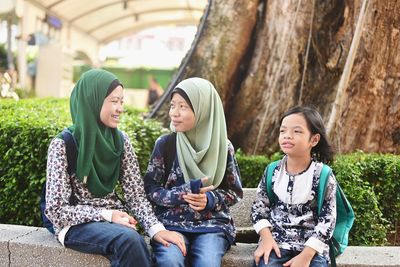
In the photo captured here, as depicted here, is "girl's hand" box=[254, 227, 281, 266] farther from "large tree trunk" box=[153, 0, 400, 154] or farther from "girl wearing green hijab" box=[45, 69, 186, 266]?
"large tree trunk" box=[153, 0, 400, 154]

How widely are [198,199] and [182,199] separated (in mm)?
91

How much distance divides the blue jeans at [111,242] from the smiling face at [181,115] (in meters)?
0.61

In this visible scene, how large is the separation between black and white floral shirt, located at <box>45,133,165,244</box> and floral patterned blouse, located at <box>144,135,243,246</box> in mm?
77

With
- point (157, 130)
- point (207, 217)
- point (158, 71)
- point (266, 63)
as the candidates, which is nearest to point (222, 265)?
point (207, 217)

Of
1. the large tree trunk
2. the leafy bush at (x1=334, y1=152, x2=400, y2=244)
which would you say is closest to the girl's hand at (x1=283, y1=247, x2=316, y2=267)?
the leafy bush at (x1=334, y1=152, x2=400, y2=244)

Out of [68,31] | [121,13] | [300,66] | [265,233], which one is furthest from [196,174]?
[68,31]

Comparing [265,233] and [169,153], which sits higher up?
[169,153]

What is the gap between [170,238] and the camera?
115 inches

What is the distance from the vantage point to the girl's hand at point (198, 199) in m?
3.01

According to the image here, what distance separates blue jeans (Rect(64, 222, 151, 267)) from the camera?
2748 mm

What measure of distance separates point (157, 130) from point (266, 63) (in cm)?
130

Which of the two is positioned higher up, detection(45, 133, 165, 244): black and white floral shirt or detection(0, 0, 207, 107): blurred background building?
detection(0, 0, 207, 107): blurred background building

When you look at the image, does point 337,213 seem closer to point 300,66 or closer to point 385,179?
point 385,179

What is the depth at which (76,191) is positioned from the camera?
3021 mm
